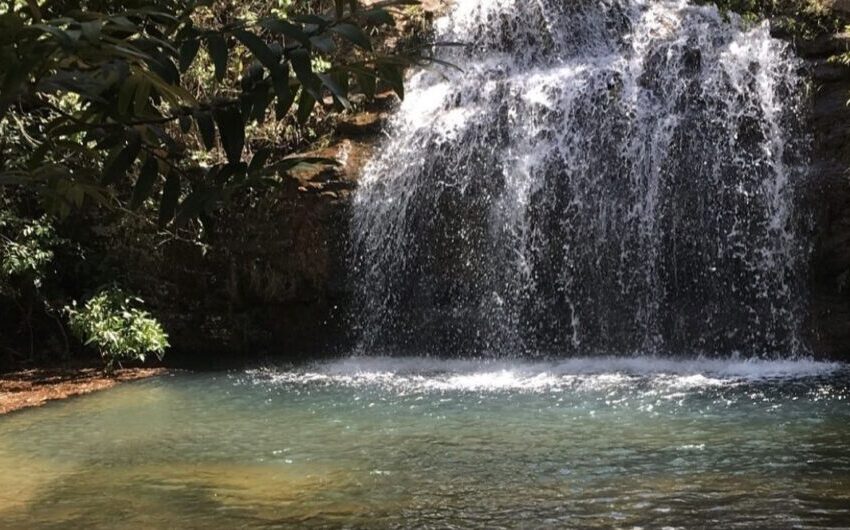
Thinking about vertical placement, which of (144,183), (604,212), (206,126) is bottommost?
(144,183)

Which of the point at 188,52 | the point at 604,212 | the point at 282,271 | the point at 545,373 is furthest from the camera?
the point at 282,271

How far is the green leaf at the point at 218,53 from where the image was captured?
1633 mm

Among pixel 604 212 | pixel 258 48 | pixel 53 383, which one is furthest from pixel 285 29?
pixel 604 212

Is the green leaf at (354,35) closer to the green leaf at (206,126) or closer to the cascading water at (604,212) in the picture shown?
the green leaf at (206,126)

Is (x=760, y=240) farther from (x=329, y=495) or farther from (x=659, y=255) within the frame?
(x=329, y=495)

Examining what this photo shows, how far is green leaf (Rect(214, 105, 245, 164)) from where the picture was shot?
1.83 metres

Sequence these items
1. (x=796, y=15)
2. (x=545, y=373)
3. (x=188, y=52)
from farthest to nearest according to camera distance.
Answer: (x=796, y=15), (x=545, y=373), (x=188, y=52)

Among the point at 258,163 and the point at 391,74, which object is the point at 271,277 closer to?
the point at 258,163

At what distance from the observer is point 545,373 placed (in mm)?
10344

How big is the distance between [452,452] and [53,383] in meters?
6.50

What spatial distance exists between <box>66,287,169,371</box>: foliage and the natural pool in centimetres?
117

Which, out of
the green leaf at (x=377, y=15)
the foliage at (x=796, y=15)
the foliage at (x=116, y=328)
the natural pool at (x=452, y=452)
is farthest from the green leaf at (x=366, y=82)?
the foliage at (x=796, y=15)

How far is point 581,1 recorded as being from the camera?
1499 centimetres

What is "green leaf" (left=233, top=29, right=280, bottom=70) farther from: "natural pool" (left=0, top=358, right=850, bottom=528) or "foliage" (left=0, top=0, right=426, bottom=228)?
"natural pool" (left=0, top=358, right=850, bottom=528)
